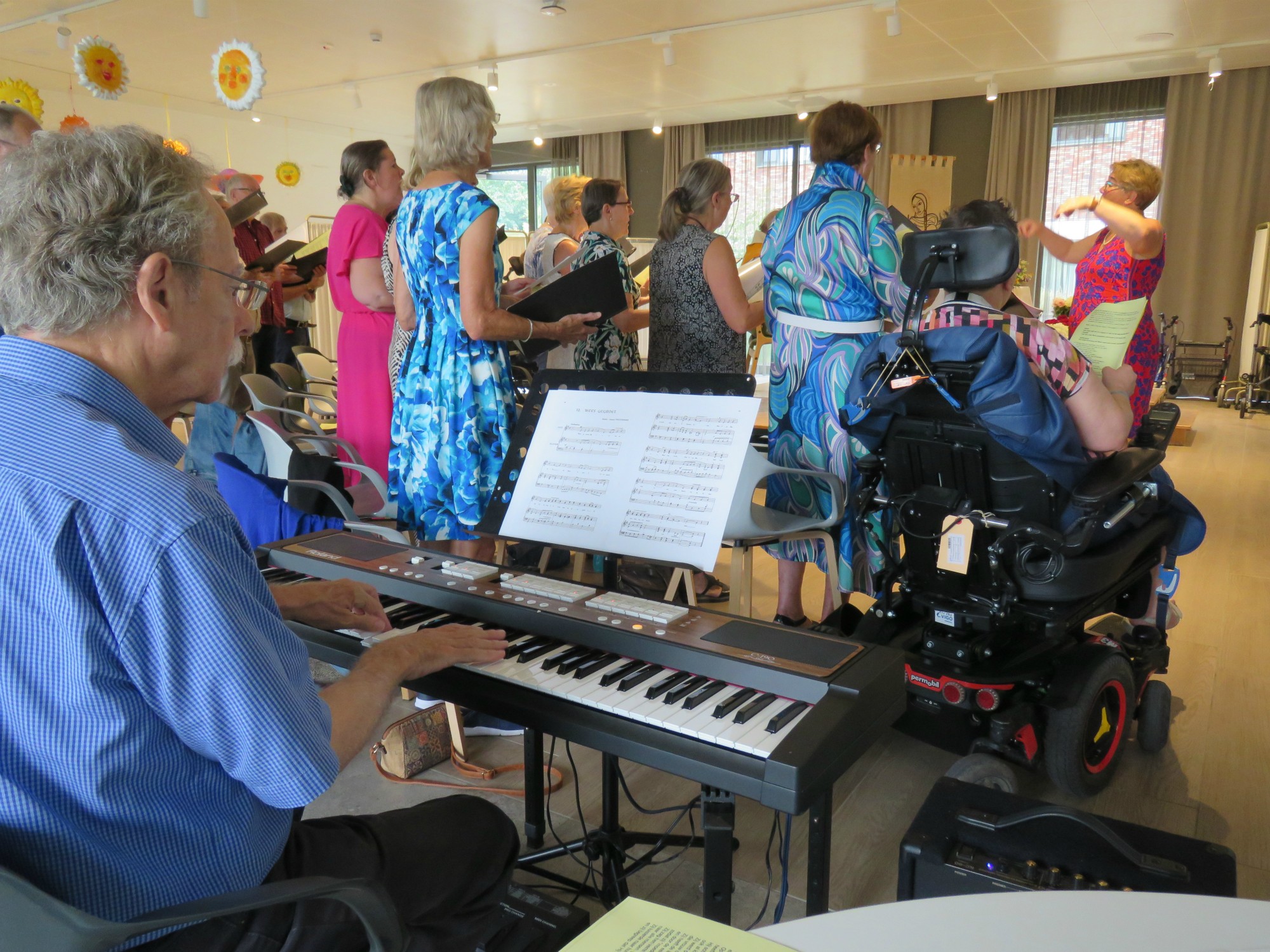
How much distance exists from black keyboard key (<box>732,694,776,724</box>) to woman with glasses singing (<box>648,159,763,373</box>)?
1.94m

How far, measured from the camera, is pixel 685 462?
53.9 inches

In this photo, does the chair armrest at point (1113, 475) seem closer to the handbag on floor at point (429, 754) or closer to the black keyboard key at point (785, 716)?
the black keyboard key at point (785, 716)

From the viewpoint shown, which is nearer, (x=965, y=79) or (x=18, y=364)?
(x=18, y=364)

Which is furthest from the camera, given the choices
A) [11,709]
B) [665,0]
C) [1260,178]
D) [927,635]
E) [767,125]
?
[767,125]

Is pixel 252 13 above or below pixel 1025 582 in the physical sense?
above

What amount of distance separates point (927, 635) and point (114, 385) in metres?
1.66

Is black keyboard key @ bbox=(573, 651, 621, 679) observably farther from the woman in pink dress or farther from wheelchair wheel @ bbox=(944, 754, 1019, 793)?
the woman in pink dress

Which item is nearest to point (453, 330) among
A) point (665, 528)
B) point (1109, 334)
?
point (665, 528)

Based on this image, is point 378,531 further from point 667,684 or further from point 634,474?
point 667,684

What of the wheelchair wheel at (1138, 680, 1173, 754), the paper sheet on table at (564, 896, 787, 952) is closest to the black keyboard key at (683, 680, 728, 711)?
the paper sheet on table at (564, 896, 787, 952)

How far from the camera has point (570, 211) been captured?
394cm

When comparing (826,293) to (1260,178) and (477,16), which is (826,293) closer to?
(477,16)

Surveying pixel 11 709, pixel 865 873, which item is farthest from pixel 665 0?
pixel 11 709

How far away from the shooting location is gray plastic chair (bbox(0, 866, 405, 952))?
63cm
